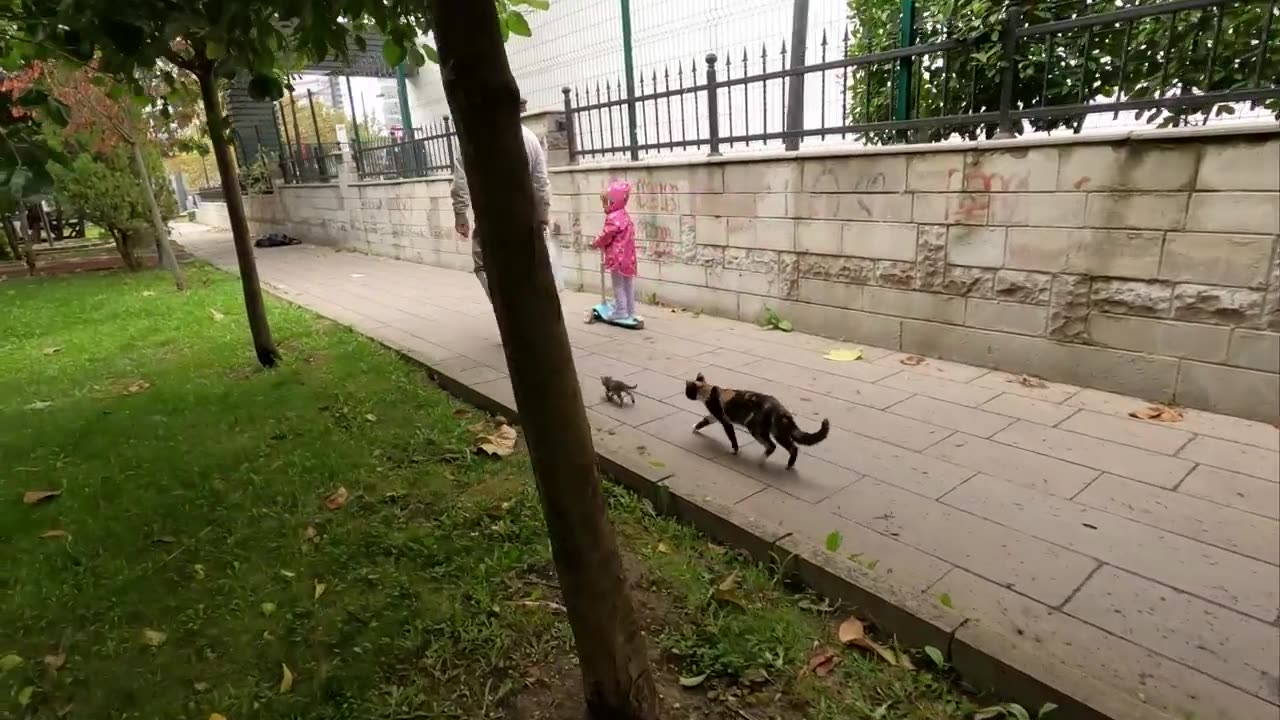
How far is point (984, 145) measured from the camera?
4547 mm

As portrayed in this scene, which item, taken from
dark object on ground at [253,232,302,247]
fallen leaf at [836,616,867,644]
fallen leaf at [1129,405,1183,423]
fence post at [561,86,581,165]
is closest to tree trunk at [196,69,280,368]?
fence post at [561,86,581,165]

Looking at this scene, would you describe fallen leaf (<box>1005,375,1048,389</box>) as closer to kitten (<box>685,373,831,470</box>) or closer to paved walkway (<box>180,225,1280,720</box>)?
paved walkway (<box>180,225,1280,720</box>)

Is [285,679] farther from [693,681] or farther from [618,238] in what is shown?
[618,238]

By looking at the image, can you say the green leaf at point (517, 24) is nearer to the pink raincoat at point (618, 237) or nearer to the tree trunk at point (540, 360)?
the tree trunk at point (540, 360)

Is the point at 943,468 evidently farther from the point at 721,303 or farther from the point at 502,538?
the point at 721,303

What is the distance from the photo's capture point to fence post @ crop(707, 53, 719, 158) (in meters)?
6.41

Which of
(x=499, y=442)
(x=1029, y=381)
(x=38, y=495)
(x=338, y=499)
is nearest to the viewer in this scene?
(x=338, y=499)

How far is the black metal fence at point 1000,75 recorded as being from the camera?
389cm

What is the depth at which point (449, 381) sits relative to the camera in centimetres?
522

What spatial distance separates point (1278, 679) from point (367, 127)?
664 inches

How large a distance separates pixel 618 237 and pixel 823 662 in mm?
4700

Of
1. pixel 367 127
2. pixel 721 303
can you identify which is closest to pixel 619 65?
pixel 721 303

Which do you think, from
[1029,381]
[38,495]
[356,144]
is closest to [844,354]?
[1029,381]

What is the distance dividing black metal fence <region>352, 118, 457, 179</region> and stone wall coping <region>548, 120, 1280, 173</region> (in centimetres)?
469
